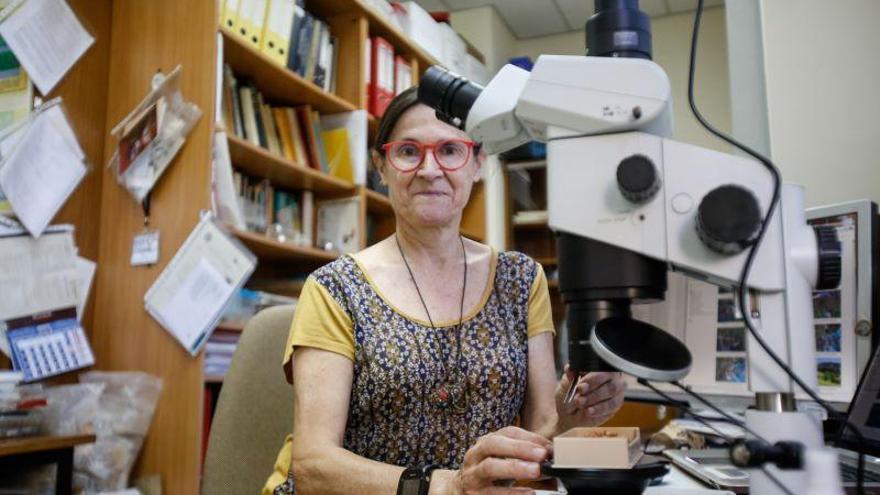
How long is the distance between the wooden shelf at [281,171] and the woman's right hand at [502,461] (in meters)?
1.35

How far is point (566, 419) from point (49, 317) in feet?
4.37

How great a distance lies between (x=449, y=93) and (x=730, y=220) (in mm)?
294

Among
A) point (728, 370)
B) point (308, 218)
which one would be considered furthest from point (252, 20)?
point (728, 370)

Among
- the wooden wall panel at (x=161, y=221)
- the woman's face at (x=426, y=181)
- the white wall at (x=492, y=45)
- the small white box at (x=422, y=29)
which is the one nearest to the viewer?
the woman's face at (x=426, y=181)

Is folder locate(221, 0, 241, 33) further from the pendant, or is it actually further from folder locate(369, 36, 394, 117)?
the pendant

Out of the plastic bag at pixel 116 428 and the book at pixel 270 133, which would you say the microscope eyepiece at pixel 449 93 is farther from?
the book at pixel 270 133

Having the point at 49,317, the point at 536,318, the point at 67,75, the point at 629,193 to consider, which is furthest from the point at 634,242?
the point at 67,75

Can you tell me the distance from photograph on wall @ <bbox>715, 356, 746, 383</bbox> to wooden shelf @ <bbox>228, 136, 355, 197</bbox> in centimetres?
132

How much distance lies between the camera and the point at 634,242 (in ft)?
1.59

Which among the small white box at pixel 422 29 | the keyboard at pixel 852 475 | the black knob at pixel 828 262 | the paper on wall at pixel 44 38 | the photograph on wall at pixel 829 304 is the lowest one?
the keyboard at pixel 852 475

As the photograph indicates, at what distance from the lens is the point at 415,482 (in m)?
0.74

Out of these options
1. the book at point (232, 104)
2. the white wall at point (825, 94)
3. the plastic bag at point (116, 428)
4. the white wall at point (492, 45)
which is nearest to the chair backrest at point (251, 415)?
the plastic bag at point (116, 428)

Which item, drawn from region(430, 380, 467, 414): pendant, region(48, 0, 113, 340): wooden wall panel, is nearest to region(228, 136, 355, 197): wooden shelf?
region(48, 0, 113, 340): wooden wall panel

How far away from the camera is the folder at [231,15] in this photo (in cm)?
179
